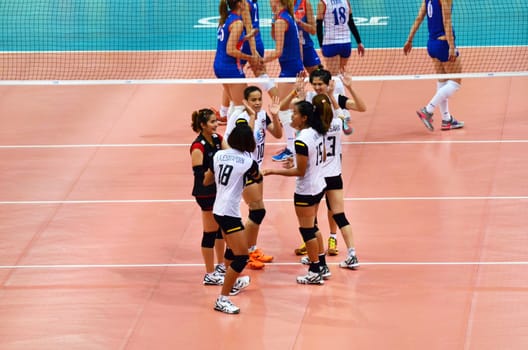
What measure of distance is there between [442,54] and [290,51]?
8.15 feet

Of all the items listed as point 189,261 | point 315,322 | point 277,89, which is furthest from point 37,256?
point 277,89

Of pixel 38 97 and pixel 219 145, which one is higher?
pixel 219 145

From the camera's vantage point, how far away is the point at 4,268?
11.9 meters

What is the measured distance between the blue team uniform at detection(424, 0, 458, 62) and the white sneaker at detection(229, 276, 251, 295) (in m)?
6.21

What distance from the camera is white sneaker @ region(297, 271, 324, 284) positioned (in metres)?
11.2

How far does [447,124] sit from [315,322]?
22.2 feet

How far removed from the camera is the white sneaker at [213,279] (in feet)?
37.1

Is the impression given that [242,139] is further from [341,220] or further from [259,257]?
[259,257]

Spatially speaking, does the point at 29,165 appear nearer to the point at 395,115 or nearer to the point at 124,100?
the point at 124,100

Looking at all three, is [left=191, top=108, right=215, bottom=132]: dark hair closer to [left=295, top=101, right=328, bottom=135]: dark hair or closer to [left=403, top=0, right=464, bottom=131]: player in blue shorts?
[left=295, top=101, right=328, bottom=135]: dark hair

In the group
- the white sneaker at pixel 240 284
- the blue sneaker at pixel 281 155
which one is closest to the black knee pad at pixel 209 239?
the white sneaker at pixel 240 284

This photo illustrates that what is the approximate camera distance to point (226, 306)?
10586 millimetres

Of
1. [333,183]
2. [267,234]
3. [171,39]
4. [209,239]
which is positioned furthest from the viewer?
[171,39]

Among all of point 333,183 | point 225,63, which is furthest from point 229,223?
point 225,63
